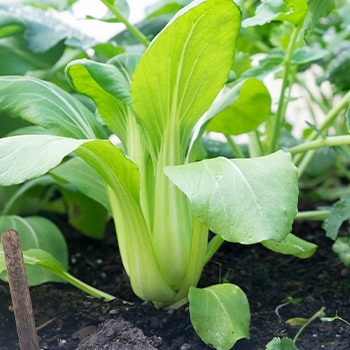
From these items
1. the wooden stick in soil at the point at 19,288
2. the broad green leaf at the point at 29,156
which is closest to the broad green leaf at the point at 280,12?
the broad green leaf at the point at 29,156

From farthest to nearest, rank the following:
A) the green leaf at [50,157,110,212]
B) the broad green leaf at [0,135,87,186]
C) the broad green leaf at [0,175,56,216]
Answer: the broad green leaf at [0,175,56,216] → the green leaf at [50,157,110,212] → the broad green leaf at [0,135,87,186]

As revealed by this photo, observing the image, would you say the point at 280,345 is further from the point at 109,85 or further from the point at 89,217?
the point at 89,217

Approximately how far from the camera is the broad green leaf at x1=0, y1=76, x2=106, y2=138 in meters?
0.84

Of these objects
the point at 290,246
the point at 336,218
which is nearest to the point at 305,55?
the point at 336,218

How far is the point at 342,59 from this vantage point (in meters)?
1.33

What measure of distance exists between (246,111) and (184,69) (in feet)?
0.85

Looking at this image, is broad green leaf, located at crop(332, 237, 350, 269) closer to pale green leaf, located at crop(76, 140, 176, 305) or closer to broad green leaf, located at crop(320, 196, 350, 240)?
broad green leaf, located at crop(320, 196, 350, 240)

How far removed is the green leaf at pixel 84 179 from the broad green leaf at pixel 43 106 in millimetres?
113

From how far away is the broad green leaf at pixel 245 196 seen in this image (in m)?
0.65

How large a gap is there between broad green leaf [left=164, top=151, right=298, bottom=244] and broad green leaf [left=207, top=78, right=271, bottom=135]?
0.98ft

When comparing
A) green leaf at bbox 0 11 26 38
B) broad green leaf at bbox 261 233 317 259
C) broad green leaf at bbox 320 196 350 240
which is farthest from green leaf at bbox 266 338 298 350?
green leaf at bbox 0 11 26 38

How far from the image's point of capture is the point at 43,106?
2.82 feet

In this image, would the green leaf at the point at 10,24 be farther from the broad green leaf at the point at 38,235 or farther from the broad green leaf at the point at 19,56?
the broad green leaf at the point at 38,235

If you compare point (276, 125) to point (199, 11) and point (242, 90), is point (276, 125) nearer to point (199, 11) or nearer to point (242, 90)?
point (242, 90)
